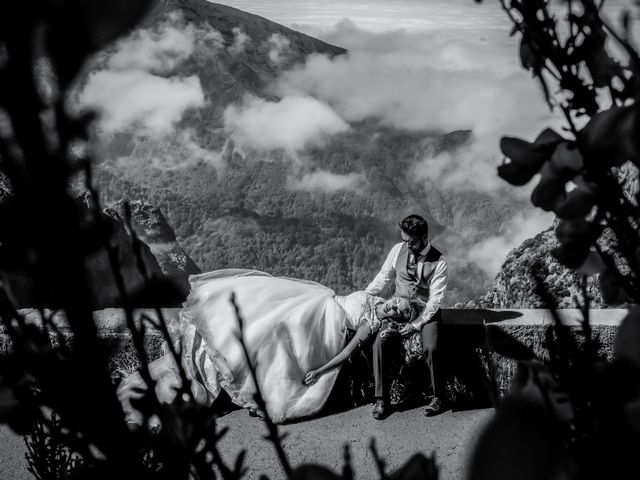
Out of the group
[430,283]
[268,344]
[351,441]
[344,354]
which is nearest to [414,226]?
[430,283]

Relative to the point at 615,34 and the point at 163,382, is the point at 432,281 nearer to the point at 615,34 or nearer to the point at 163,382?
the point at 163,382

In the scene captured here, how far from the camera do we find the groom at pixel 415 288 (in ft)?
13.5

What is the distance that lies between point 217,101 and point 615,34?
106325mm

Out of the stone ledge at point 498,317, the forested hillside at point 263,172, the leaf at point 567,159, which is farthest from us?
the forested hillside at point 263,172

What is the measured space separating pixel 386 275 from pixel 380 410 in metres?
1.30

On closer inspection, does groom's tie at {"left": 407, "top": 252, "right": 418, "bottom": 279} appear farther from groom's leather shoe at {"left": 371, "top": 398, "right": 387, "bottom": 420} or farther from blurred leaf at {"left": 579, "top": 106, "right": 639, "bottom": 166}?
blurred leaf at {"left": 579, "top": 106, "right": 639, "bottom": 166}

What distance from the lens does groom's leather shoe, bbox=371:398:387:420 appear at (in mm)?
4074

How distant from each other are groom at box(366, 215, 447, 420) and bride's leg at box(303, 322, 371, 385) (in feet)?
0.58

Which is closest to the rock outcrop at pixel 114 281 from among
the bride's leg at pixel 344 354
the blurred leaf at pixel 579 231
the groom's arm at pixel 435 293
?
the blurred leaf at pixel 579 231

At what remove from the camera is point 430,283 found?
14.9 feet

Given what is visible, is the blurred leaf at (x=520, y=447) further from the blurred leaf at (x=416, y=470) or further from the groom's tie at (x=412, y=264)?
the groom's tie at (x=412, y=264)

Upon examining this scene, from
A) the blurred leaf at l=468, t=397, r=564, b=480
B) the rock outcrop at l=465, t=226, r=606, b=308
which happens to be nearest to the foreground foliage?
the blurred leaf at l=468, t=397, r=564, b=480

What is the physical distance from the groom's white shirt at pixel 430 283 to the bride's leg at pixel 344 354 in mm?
408

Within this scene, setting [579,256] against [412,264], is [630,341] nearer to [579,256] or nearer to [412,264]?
[579,256]
